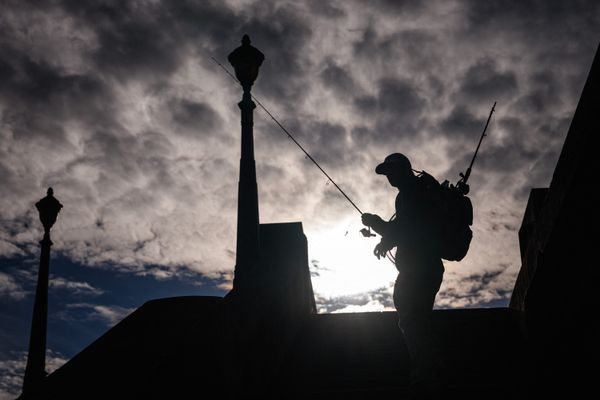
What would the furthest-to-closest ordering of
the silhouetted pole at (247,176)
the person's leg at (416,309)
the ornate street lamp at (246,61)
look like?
the ornate street lamp at (246,61) < the silhouetted pole at (247,176) < the person's leg at (416,309)

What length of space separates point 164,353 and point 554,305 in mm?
4205

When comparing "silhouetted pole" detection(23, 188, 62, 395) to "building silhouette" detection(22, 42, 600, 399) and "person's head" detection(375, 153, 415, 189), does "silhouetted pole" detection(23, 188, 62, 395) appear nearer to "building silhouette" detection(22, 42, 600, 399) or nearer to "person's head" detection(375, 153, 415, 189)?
"building silhouette" detection(22, 42, 600, 399)

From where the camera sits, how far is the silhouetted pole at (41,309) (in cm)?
811

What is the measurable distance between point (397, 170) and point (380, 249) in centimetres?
74

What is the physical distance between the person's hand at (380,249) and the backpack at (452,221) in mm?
518

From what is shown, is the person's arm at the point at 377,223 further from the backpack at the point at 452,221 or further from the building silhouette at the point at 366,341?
the building silhouette at the point at 366,341

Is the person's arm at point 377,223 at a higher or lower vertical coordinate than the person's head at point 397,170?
lower

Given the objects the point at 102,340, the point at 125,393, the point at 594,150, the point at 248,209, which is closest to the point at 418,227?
the point at 594,150

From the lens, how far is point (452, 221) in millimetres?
4785

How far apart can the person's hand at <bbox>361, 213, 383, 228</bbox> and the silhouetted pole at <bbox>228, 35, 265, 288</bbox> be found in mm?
2745

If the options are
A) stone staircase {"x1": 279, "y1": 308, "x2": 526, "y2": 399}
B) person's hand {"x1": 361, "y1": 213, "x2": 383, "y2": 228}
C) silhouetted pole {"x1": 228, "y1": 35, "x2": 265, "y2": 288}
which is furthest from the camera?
silhouetted pole {"x1": 228, "y1": 35, "x2": 265, "y2": 288}

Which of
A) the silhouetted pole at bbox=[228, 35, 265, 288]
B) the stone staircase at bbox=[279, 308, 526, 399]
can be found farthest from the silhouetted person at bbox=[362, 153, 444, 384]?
the silhouetted pole at bbox=[228, 35, 265, 288]

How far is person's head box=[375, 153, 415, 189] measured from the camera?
4.96 metres

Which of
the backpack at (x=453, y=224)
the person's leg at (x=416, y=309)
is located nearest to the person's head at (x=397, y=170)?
the backpack at (x=453, y=224)
